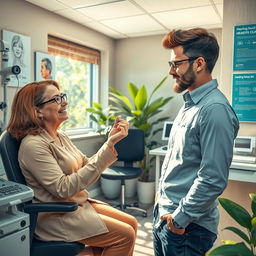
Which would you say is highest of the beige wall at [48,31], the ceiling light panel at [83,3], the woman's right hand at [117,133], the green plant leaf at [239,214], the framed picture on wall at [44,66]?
the ceiling light panel at [83,3]

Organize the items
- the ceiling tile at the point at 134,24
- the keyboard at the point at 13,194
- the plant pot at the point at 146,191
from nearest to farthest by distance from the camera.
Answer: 1. the keyboard at the point at 13,194
2. the ceiling tile at the point at 134,24
3. the plant pot at the point at 146,191

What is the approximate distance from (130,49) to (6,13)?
2.03 m

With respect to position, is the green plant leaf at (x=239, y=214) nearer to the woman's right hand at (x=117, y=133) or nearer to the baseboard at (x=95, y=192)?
the woman's right hand at (x=117, y=133)

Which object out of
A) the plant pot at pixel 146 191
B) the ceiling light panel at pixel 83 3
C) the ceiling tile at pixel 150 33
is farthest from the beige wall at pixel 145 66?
the ceiling light panel at pixel 83 3

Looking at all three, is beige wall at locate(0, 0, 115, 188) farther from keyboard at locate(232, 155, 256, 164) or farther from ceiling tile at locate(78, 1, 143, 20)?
keyboard at locate(232, 155, 256, 164)

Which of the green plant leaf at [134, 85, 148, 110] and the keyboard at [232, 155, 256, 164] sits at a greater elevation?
the green plant leaf at [134, 85, 148, 110]

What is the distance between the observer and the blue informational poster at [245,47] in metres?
2.44

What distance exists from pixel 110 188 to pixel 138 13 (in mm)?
2278

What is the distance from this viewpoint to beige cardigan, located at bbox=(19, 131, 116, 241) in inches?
56.4

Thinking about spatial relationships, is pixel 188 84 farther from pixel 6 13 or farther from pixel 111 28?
pixel 111 28

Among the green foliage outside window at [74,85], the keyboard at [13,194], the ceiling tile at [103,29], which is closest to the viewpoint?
the keyboard at [13,194]

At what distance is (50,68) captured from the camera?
123 inches

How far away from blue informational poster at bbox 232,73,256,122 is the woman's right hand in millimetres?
1379

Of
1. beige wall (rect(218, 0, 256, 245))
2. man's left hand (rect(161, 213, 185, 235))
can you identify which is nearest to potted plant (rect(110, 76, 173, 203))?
beige wall (rect(218, 0, 256, 245))
